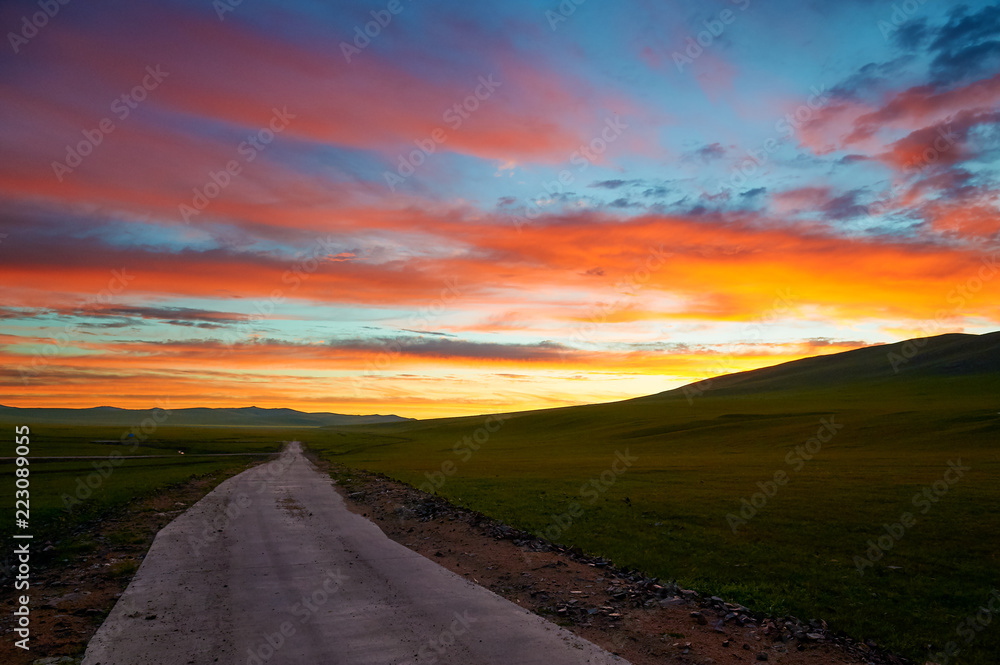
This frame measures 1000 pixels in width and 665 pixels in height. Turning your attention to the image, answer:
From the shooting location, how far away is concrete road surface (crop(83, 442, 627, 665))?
1070 centimetres

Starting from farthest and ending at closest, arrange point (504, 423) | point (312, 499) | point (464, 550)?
1. point (504, 423)
2. point (312, 499)
3. point (464, 550)

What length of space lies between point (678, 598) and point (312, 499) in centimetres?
2684

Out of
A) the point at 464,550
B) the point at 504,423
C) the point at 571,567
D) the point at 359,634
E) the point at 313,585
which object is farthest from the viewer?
the point at 504,423

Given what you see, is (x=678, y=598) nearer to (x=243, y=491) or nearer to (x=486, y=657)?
(x=486, y=657)

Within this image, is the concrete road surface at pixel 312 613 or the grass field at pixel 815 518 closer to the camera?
the concrete road surface at pixel 312 613

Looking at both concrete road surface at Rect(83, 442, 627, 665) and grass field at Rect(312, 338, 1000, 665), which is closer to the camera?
concrete road surface at Rect(83, 442, 627, 665)

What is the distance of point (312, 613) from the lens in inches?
506

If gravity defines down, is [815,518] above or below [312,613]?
below

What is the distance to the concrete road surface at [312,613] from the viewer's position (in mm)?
10703

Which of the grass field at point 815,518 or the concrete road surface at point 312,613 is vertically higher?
the concrete road surface at point 312,613

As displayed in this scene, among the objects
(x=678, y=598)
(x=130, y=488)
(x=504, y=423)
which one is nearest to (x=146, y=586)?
(x=678, y=598)

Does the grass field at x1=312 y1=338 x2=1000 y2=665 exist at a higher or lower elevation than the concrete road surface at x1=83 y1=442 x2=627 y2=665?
lower

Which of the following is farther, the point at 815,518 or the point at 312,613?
the point at 815,518

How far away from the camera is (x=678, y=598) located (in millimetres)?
15391
